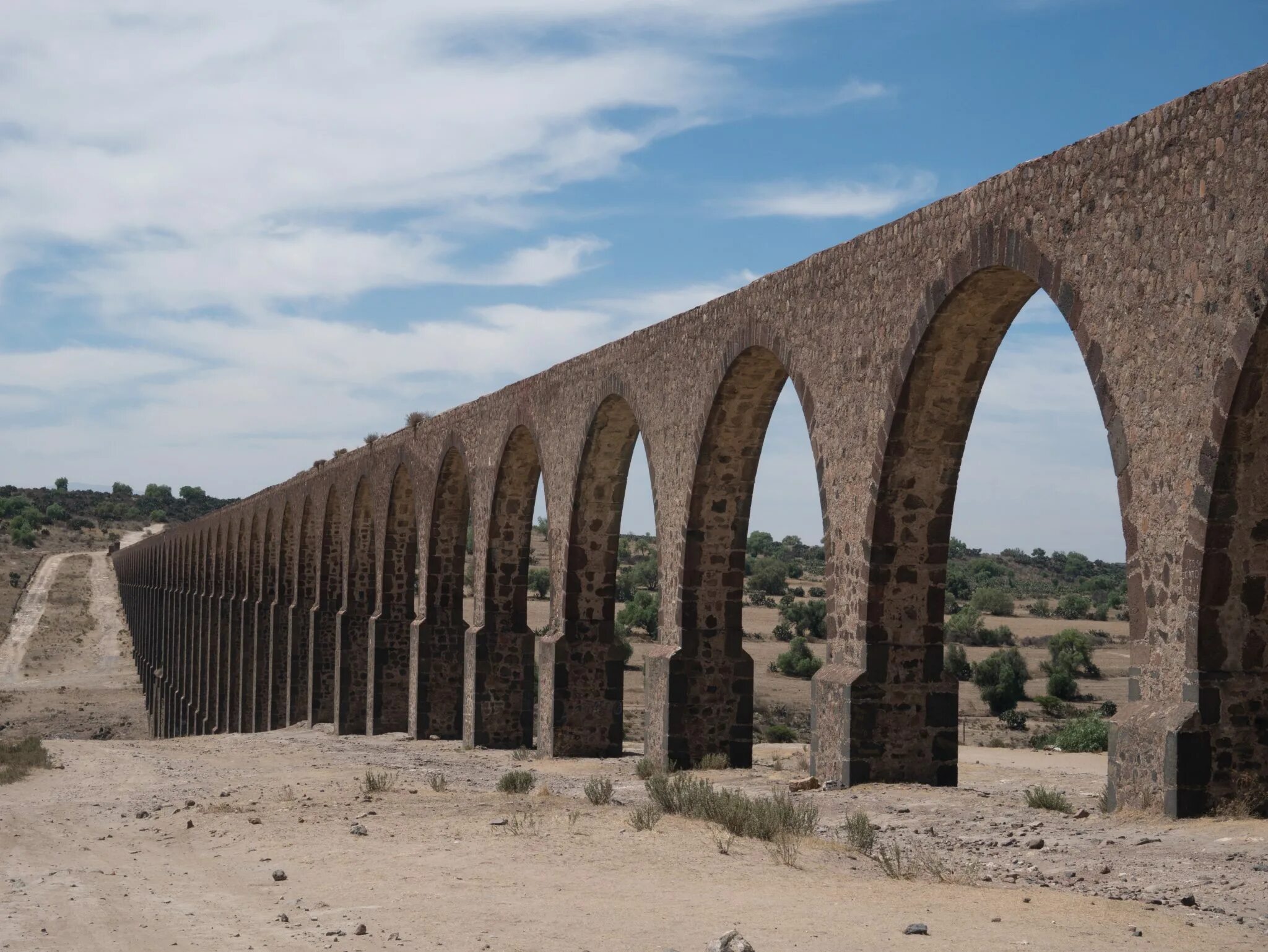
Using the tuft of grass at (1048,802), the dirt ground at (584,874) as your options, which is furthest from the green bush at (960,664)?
the tuft of grass at (1048,802)


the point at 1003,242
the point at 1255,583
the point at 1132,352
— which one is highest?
the point at 1003,242

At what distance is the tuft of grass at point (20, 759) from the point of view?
14.8 metres

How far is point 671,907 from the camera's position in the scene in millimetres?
6578

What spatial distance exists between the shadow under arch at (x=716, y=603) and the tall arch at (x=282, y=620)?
61.3 ft

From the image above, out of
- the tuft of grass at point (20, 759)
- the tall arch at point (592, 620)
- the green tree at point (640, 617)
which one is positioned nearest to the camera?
the tuft of grass at point (20, 759)

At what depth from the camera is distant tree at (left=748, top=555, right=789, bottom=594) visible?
60.9 m

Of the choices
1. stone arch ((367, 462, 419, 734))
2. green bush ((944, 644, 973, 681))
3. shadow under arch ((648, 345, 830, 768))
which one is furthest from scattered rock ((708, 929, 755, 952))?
green bush ((944, 644, 973, 681))

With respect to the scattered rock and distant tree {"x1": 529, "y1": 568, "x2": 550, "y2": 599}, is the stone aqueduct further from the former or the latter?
distant tree {"x1": 529, "y1": 568, "x2": 550, "y2": 599}

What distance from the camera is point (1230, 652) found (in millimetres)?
7566

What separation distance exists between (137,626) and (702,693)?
57781mm

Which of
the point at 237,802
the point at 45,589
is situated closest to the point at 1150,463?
the point at 237,802

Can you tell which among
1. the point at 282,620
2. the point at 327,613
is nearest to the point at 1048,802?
the point at 327,613

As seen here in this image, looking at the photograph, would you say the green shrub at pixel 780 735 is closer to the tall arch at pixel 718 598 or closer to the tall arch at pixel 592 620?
the tall arch at pixel 592 620

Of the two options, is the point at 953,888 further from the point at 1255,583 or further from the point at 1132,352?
the point at 1132,352
